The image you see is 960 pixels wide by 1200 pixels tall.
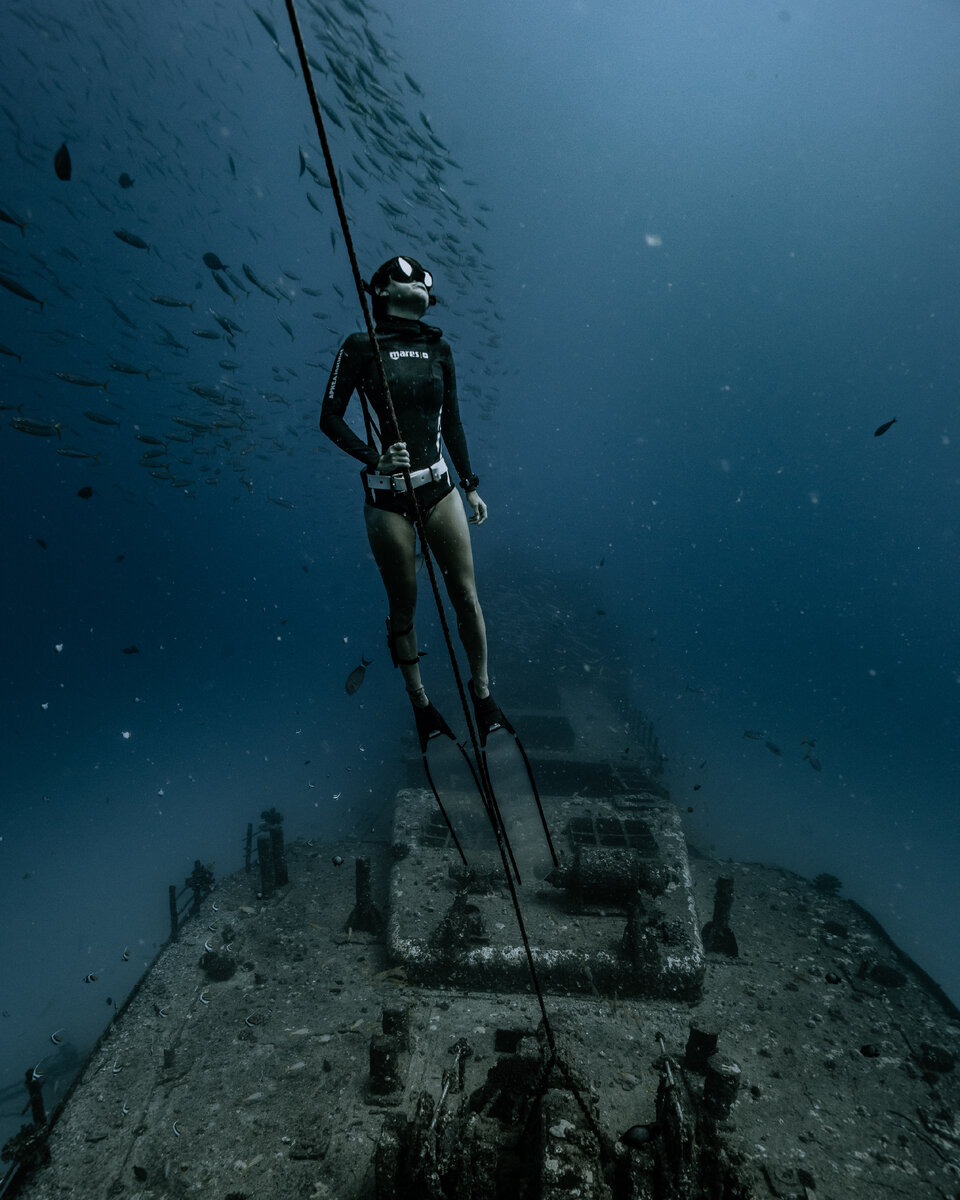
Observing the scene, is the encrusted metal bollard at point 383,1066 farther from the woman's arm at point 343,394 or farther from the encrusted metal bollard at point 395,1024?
the woman's arm at point 343,394

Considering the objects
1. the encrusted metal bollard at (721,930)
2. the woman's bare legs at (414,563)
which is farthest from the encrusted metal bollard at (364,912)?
the woman's bare legs at (414,563)

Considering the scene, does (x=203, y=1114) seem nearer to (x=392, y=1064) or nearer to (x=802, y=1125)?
(x=392, y=1064)

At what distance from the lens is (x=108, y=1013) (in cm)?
1858

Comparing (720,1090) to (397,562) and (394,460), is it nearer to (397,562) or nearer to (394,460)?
(397,562)

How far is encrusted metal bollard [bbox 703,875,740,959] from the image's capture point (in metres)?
9.14

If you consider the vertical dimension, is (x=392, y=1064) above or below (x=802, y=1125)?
above

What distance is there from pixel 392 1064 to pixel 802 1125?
16.5ft

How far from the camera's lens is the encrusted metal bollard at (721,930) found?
30.0 ft

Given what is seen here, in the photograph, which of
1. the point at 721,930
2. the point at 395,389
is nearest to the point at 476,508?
the point at 395,389

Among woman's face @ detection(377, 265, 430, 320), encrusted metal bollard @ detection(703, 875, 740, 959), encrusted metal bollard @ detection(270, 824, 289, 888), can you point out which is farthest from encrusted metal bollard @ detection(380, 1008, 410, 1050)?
woman's face @ detection(377, 265, 430, 320)

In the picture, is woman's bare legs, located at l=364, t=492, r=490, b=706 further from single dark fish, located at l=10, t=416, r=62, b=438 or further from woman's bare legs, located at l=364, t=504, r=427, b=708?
single dark fish, located at l=10, t=416, r=62, b=438

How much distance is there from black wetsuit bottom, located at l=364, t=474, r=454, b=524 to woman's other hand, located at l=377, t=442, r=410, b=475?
327 mm

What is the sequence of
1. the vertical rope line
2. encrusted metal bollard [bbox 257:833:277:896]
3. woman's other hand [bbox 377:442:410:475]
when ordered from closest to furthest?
the vertical rope line
woman's other hand [bbox 377:442:410:475]
encrusted metal bollard [bbox 257:833:277:896]

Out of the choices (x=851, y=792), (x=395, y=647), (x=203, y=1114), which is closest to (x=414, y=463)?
(x=395, y=647)
